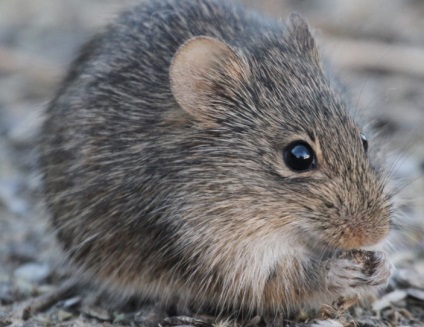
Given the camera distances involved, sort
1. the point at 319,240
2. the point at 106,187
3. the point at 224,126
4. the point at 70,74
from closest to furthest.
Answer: the point at 319,240 → the point at 224,126 → the point at 106,187 → the point at 70,74

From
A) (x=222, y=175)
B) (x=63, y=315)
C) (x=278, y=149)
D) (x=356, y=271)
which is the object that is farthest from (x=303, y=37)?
(x=63, y=315)

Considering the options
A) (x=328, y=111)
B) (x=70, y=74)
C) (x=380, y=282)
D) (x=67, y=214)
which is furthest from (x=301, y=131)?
(x=70, y=74)

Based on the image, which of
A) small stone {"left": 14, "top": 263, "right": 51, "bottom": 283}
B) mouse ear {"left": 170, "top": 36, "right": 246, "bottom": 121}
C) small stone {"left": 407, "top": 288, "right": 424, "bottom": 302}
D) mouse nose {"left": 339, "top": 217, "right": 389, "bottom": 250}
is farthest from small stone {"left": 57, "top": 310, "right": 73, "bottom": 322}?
small stone {"left": 407, "top": 288, "right": 424, "bottom": 302}

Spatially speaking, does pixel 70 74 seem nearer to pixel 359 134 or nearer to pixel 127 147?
pixel 127 147

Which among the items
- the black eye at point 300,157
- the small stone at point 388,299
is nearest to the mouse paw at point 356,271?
the black eye at point 300,157

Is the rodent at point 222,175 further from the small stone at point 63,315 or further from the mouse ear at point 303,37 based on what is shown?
the small stone at point 63,315

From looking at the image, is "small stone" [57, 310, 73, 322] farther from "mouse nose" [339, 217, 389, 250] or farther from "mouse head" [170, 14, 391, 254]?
"mouse nose" [339, 217, 389, 250]

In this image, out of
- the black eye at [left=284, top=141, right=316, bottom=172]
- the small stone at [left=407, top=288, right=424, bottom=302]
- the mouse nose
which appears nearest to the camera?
the mouse nose
